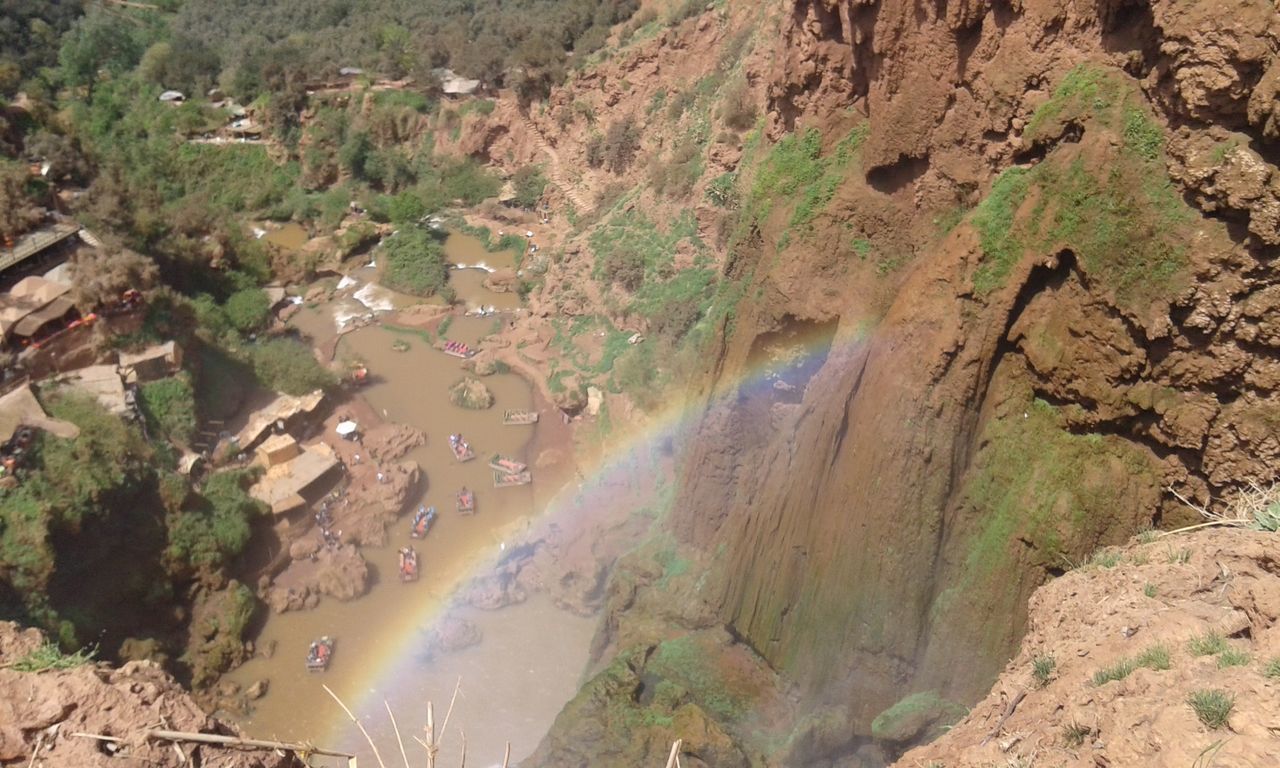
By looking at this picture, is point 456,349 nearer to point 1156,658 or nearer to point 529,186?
point 529,186

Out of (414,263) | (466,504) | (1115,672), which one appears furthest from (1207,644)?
(414,263)

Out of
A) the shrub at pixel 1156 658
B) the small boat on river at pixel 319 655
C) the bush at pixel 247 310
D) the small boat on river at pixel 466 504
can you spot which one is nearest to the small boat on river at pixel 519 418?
the small boat on river at pixel 466 504

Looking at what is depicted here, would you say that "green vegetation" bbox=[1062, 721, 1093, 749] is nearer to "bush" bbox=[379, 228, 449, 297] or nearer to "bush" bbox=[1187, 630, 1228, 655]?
"bush" bbox=[1187, 630, 1228, 655]

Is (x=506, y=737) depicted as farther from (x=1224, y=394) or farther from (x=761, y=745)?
(x=1224, y=394)

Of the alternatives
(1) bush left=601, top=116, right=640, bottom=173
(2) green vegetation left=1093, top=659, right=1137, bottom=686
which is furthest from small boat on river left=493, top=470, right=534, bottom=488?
(2) green vegetation left=1093, top=659, right=1137, bottom=686

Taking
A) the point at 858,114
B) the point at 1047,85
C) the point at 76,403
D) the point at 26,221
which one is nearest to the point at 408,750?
the point at 76,403

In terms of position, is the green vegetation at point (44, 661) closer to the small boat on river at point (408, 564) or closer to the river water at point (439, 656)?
the river water at point (439, 656)
